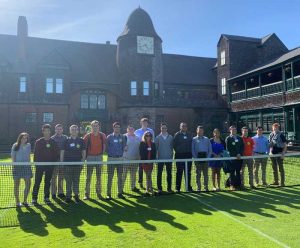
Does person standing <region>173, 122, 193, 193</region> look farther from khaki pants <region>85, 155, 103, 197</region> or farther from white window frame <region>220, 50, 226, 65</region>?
white window frame <region>220, 50, 226, 65</region>

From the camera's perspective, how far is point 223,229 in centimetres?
665

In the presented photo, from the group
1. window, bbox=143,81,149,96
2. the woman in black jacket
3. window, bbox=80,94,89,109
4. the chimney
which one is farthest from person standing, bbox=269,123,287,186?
the chimney

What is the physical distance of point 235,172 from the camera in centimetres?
1086

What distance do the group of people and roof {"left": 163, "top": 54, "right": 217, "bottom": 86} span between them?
29.4 metres

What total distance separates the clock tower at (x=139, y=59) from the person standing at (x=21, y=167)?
2680 centimetres

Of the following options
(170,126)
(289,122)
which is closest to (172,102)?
(170,126)

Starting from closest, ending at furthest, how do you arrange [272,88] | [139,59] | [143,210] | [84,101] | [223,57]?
[143,210] → [272,88] → [139,59] → [84,101] → [223,57]

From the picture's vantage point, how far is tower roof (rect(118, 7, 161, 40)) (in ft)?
117

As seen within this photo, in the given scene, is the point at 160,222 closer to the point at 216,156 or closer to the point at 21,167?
the point at 21,167

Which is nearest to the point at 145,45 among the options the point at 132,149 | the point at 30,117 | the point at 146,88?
the point at 146,88

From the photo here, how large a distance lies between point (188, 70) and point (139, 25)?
32.5 feet

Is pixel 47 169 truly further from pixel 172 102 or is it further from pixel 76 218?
pixel 172 102

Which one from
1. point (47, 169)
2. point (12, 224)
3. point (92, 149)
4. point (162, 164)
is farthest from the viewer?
point (162, 164)

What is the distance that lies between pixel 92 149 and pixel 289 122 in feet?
70.8
